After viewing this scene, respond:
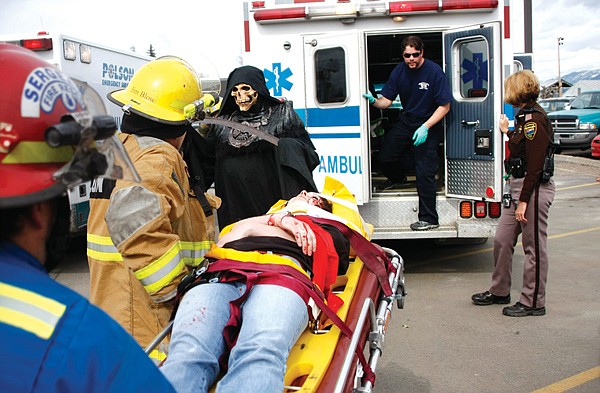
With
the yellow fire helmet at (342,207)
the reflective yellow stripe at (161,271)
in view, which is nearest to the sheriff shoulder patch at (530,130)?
the yellow fire helmet at (342,207)

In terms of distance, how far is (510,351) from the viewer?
15.2 ft

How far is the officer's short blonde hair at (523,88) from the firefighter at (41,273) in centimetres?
446

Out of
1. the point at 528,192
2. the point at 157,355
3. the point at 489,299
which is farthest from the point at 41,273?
the point at 489,299

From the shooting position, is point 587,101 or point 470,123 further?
point 587,101

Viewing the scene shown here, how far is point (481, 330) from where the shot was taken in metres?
5.07

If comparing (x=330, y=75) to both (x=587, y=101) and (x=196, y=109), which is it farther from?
(x=587, y=101)

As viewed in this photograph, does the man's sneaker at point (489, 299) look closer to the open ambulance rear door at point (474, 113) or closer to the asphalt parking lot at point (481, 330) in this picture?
the asphalt parking lot at point (481, 330)

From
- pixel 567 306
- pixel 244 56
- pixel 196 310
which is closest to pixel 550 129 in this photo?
pixel 567 306

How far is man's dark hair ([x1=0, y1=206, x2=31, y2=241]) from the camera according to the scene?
111cm

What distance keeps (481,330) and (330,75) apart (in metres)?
2.94

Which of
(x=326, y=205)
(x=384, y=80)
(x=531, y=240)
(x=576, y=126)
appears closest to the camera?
(x=326, y=205)

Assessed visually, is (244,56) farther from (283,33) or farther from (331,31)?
(331,31)

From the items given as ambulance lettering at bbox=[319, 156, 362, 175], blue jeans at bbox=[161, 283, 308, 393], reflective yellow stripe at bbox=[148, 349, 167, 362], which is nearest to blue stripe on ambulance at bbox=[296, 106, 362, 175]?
ambulance lettering at bbox=[319, 156, 362, 175]

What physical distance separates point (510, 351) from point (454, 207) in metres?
2.19
